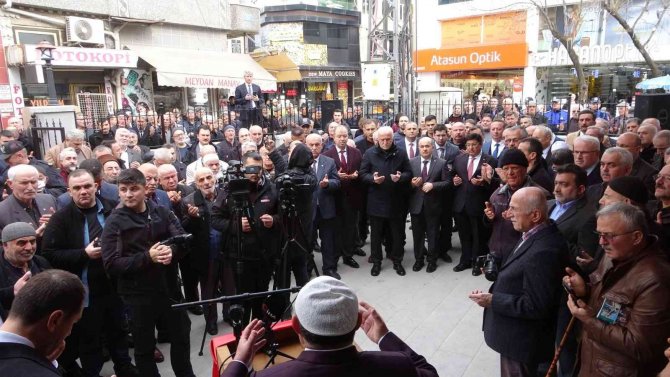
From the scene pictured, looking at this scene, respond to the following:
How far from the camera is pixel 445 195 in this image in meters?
6.41

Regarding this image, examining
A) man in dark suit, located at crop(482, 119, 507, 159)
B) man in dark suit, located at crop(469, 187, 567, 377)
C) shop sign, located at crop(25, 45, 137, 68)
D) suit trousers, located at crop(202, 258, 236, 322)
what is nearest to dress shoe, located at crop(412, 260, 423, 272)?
man in dark suit, located at crop(482, 119, 507, 159)

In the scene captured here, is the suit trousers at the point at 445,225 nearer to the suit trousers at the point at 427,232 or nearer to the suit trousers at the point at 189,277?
the suit trousers at the point at 427,232

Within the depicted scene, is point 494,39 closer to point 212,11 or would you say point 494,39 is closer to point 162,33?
point 212,11

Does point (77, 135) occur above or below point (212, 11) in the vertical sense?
below

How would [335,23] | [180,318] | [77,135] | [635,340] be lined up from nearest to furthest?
[635,340]
[180,318]
[77,135]
[335,23]

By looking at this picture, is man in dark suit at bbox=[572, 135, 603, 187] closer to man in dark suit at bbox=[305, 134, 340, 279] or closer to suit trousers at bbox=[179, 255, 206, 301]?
man in dark suit at bbox=[305, 134, 340, 279]

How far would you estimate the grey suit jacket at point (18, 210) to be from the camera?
3.91 meters

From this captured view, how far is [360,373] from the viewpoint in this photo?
65.6 inches

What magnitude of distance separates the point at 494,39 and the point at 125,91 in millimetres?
17911

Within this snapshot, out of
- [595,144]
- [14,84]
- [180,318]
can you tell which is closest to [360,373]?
[180,318]

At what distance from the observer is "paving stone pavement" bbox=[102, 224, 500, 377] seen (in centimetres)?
417

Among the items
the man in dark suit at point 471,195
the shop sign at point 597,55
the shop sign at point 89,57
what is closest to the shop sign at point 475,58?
the shop sign at point 597,55

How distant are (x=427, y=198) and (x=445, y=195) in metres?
0.30

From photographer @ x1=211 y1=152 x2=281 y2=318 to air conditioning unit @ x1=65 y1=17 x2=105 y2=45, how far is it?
11.1 meters
